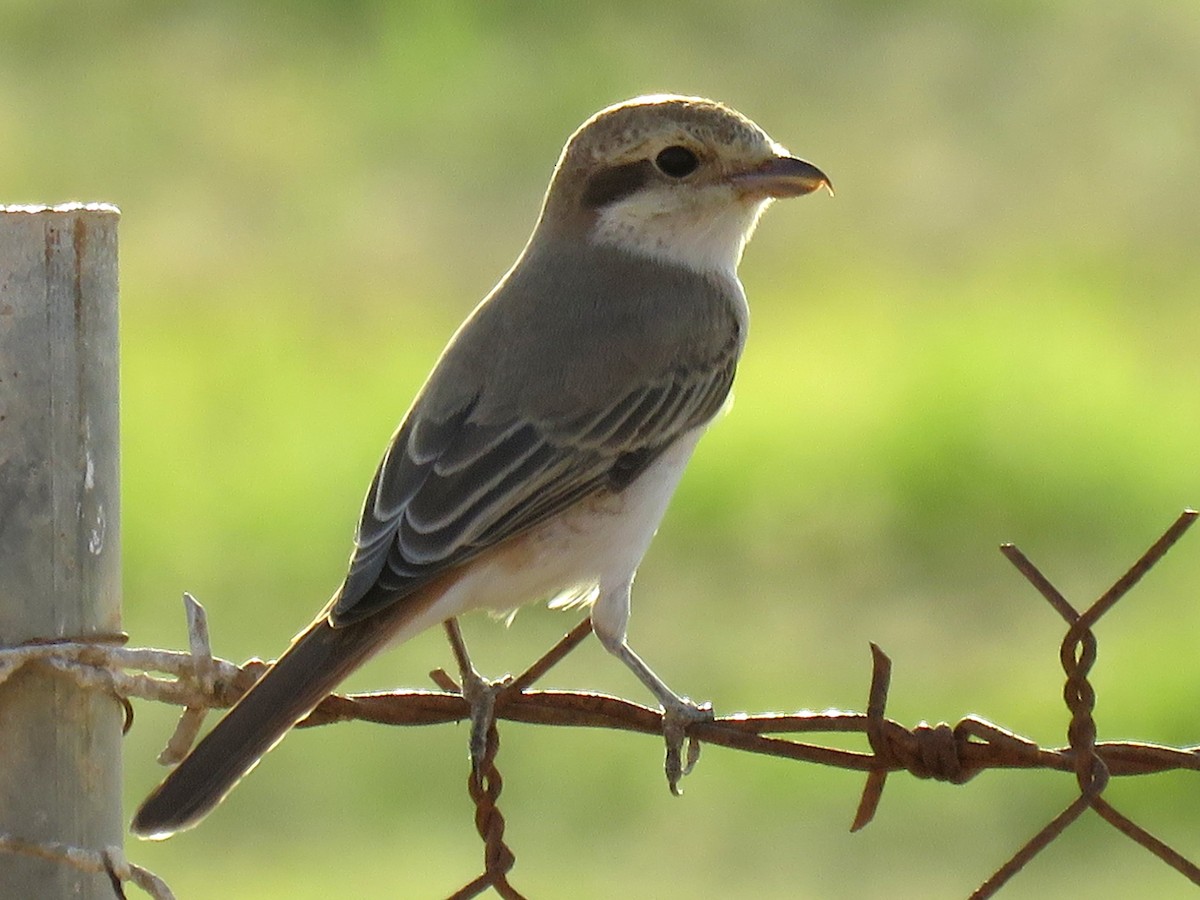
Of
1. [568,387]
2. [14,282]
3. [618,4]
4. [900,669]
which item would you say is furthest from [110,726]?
[618,4]

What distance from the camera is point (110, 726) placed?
11.2 ft

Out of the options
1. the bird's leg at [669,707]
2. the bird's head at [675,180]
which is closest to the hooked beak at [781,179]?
the bird's head at [675,180]

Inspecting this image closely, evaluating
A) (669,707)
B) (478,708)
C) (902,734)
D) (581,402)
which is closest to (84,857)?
(478,708)

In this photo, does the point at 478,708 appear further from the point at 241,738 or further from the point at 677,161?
the point at 677,161

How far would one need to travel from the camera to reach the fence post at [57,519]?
3.23 meters

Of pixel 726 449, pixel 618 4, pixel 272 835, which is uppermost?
pixel 618 4

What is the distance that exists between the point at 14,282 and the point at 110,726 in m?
0.68

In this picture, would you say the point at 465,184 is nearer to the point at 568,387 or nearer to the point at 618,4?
the point at 618,4

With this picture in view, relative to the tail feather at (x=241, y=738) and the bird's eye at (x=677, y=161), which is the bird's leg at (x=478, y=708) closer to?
the tail feather at (x=241, y=738)

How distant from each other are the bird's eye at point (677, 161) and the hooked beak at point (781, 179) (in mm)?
103

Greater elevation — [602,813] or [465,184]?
[465,184]

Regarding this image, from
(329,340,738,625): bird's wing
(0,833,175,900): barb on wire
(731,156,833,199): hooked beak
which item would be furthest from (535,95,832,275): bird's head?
(0,833,175,900): barb on wire

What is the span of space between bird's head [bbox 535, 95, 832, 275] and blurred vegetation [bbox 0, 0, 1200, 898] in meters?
3.81

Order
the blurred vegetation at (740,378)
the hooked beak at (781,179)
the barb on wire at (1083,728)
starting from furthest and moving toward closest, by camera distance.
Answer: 1. the blurred vegetation at (740,378)
2. the hooked beak at (781,179)
3. the barb on wire at (1083,728)
